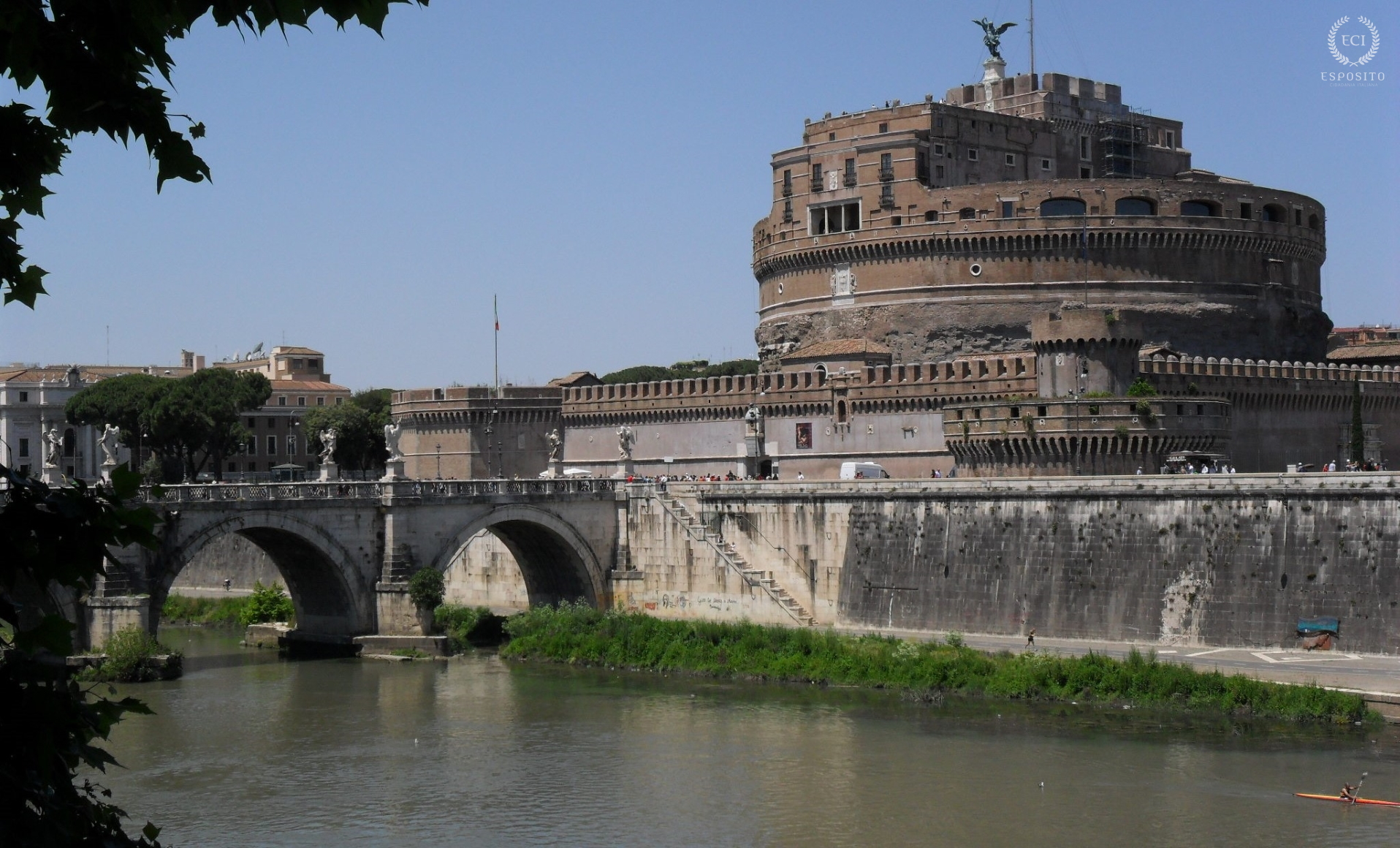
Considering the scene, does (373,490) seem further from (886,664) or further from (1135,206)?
(1135,206)

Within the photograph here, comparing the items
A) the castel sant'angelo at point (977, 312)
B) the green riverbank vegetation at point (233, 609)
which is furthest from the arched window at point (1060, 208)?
the green riverbank vegetation at point (233, 609)

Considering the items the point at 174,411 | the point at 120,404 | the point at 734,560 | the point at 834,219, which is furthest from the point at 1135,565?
the point at 120,404

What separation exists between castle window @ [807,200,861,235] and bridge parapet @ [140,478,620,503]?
16.9 meters

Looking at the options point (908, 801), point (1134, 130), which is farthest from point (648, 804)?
point (1134, 130)

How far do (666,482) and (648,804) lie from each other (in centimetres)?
2013

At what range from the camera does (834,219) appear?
189 feet

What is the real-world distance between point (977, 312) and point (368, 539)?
76.0 ft

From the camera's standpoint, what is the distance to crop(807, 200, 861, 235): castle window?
57.0m

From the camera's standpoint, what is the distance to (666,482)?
1720 inches

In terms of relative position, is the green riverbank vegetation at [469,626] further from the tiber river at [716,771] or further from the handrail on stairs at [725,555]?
the tiber river at [716,771]

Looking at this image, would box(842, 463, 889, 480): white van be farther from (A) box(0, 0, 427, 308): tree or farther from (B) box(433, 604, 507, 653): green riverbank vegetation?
(A) box(0, 0, 427, 308): tree

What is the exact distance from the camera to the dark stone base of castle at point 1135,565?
99.8 feet

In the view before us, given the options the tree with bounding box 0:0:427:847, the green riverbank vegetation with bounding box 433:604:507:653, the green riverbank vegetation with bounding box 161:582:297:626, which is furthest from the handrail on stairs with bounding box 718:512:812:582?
the tree with bounding box 0:0:427:847

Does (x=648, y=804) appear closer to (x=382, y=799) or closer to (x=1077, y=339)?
(x=382, y=799)
